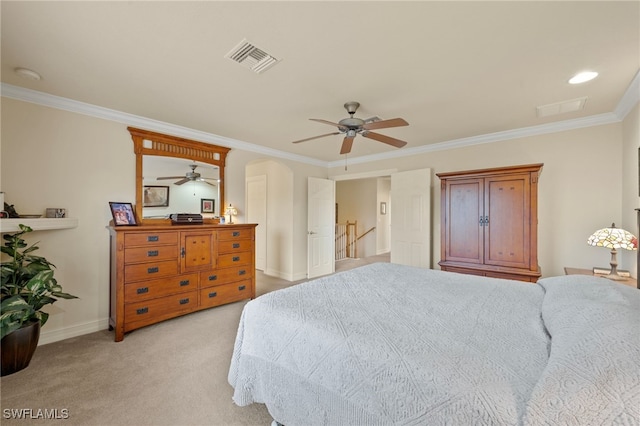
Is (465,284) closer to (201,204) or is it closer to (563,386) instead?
(563,386)

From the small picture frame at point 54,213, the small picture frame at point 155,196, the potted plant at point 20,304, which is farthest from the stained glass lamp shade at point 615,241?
the small picture frame at point 54,213

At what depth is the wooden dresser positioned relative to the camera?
2.77 metres

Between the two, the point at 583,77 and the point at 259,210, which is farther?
the point at 259,210

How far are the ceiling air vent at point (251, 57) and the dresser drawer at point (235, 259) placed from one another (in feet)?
7.97

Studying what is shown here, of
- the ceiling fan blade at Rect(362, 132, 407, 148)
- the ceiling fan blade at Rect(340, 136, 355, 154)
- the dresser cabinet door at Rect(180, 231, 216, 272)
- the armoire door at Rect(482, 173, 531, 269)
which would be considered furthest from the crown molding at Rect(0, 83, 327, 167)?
the armoire door at Rect(482, 173, 531, 269)

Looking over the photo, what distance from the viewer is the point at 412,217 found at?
4438 mm

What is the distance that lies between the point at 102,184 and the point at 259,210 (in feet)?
10.6

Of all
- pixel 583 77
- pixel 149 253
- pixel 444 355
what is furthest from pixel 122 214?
pixel 583 77

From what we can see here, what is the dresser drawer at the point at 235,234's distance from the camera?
3.57 m

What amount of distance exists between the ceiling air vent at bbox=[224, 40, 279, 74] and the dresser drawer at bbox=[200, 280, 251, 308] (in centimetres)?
272

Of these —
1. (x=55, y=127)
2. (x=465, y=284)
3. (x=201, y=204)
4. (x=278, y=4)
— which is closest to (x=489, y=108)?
(x=465, y=284)

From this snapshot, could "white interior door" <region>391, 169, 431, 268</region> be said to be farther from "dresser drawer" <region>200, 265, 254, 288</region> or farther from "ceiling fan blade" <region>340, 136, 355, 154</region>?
"dresser drawer" <region>200, 265, 254, 288</region>

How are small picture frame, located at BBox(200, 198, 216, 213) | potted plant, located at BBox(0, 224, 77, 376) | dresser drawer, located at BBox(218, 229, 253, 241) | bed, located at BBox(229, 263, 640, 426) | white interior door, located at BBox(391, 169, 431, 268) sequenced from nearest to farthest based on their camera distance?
bed, located at BBox(229, 263, 640, 426)
potted plant, located at BBox(0, 224, 77, 376)
dresser drawer, located at BBox(218, 229, 253, 241)
small picture frame, located at BBox(200, 198, 216, 213)
white interior door, located at BBox(391, 169, 431, 268)

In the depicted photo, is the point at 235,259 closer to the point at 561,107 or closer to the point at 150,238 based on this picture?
the point at 150,238
